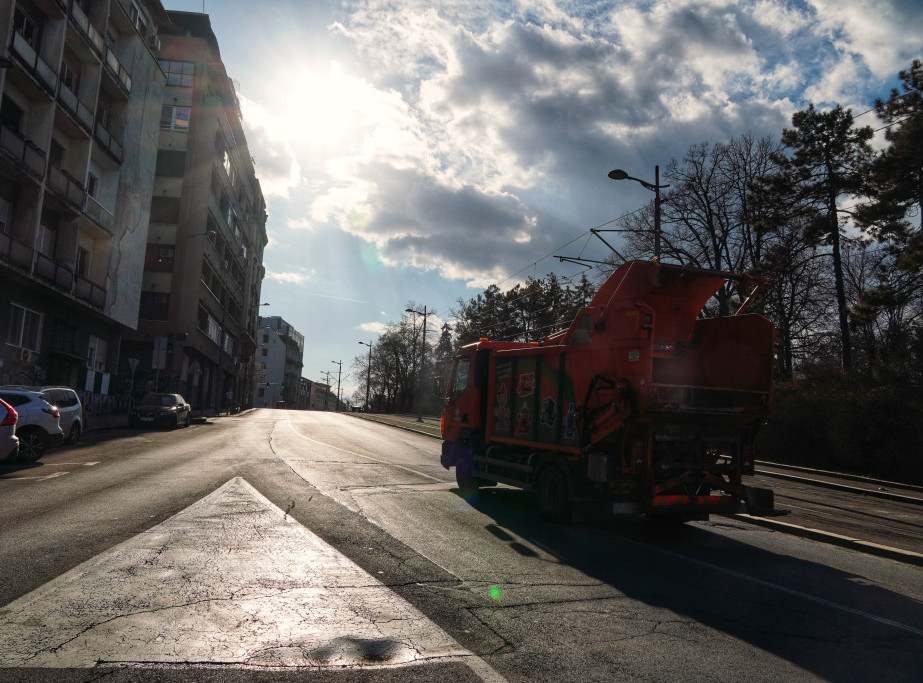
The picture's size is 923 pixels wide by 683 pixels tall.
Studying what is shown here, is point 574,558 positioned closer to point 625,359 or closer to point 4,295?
point 625,359

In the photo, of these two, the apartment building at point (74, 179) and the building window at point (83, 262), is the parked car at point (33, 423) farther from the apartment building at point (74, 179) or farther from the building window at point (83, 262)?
the building window at point (83, 262)

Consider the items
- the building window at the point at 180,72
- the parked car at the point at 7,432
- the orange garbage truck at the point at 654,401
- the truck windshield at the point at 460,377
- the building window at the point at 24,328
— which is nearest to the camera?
the orange garbage truck at the point at 654,401

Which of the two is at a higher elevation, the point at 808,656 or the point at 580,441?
the point at 580,441

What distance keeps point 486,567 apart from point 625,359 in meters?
3.26

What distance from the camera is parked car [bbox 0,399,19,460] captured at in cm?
1098

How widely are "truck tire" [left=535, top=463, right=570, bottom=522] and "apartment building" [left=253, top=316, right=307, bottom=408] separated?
10350 centimetres

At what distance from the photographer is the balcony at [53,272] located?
74.0 feet

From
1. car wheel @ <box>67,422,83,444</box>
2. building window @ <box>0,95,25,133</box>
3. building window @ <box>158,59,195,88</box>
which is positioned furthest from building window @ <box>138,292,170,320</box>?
car wheel @ <box>67,422,83,444</box>

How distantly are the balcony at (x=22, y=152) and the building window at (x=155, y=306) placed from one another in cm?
2029

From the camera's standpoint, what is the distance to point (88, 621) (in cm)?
397

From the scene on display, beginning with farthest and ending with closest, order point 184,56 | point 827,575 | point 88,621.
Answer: point 184,56 → point 827,575 → point 88,621

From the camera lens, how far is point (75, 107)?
83.3ft

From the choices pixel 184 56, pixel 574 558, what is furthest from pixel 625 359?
pixel 184 56

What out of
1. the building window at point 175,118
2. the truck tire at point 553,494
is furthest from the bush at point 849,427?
the building window at point 175,118
